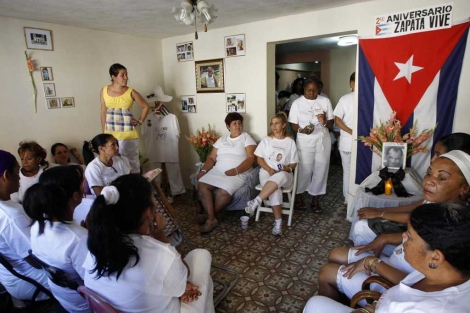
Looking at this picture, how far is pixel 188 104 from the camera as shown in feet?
14.8

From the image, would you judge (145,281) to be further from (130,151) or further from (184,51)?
(184,51)

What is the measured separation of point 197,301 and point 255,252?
4.58ft

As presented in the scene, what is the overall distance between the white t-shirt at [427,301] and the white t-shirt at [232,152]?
2641 millimetres

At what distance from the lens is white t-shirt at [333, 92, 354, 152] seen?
3.37m

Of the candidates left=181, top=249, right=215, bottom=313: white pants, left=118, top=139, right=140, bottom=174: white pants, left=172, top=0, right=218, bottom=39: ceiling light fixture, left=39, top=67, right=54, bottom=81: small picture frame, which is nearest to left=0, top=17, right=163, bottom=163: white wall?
left=39, top=67, right=54, bottom=81: small picture frame

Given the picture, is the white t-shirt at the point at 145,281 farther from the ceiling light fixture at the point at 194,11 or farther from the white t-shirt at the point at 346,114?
the white t-shirt at the point at 346,114

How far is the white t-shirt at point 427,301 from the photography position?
0.86m

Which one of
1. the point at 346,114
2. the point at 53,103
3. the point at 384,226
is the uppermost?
the point at 53,103

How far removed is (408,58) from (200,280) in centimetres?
282

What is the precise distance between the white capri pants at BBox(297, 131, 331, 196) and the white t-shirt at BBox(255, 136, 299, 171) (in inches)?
9.3

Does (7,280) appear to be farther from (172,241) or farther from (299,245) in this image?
(299,245)

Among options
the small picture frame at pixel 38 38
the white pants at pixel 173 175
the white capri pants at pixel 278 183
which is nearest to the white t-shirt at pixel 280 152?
the white capri pants at pixel 278 183

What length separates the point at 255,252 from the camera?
276 cm

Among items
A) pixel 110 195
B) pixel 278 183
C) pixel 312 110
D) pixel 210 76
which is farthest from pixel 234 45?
pixel 110 195
